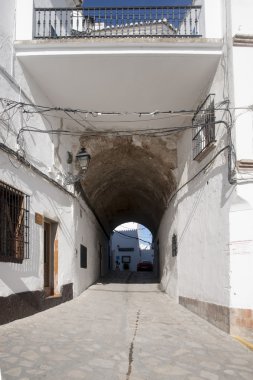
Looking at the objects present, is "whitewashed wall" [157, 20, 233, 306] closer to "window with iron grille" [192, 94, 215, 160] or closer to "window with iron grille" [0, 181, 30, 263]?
"window with iron grille" [192, 94, 215, 160]

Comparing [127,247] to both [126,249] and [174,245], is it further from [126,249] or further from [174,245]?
[174,245]

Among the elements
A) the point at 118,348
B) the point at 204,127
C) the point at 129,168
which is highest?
the point at 129,168

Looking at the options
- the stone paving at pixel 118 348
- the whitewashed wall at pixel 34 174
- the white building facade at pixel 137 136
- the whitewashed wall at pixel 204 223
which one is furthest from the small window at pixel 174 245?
the stone paving at pixel 118 348

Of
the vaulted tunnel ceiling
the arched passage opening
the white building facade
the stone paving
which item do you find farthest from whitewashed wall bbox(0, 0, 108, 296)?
the arched passage opening

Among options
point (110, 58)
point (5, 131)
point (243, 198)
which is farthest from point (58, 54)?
point (243, 198)

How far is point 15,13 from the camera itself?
26.7ft

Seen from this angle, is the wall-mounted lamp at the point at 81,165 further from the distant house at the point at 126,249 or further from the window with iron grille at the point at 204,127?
the distant house at the point at 126,249

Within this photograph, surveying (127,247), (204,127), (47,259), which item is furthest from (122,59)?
(127,247)

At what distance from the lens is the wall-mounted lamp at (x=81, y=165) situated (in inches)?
393

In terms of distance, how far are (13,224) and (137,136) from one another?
4.92 m

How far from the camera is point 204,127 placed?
8.58 metres

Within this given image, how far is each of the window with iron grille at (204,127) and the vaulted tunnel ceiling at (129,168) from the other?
1.98 metres

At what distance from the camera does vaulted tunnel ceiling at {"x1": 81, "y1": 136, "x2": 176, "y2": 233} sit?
444 inches

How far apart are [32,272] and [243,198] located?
3926 millimetres
